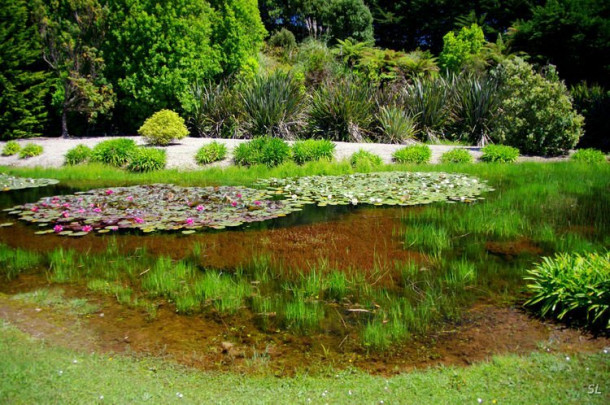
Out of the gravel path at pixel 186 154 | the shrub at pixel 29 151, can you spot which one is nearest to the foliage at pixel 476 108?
the gravel path at pixel 186 154

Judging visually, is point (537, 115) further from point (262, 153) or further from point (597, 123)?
point (262, 153)

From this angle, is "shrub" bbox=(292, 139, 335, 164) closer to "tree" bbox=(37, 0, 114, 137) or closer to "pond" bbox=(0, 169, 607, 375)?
"pond" bbox=(0, 169, 607, 375)

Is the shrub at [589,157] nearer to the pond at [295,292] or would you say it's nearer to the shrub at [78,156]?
the pond at [295,292]

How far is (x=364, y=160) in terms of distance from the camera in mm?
11023

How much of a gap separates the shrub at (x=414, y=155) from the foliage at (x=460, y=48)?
38.4ft

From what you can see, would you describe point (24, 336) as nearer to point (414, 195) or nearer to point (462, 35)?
point (414, 195)

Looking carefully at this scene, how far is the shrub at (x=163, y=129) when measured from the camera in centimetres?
1204

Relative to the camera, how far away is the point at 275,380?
2.81 m

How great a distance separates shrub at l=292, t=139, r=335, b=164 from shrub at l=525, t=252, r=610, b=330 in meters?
7.93

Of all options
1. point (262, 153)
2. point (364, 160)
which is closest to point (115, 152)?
point (262, 153)

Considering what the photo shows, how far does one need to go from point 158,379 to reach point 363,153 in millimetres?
9002

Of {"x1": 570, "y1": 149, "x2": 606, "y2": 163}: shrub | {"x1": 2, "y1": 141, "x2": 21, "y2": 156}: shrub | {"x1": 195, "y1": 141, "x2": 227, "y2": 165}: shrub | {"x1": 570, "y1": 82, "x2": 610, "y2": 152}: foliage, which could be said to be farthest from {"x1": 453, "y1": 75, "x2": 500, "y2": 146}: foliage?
{"x1": 2, "y1": 141, "x2": 21, "y2": 156}: shrub

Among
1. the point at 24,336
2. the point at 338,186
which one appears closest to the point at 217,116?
the point at 338,186

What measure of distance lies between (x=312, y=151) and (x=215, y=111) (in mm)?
4596
